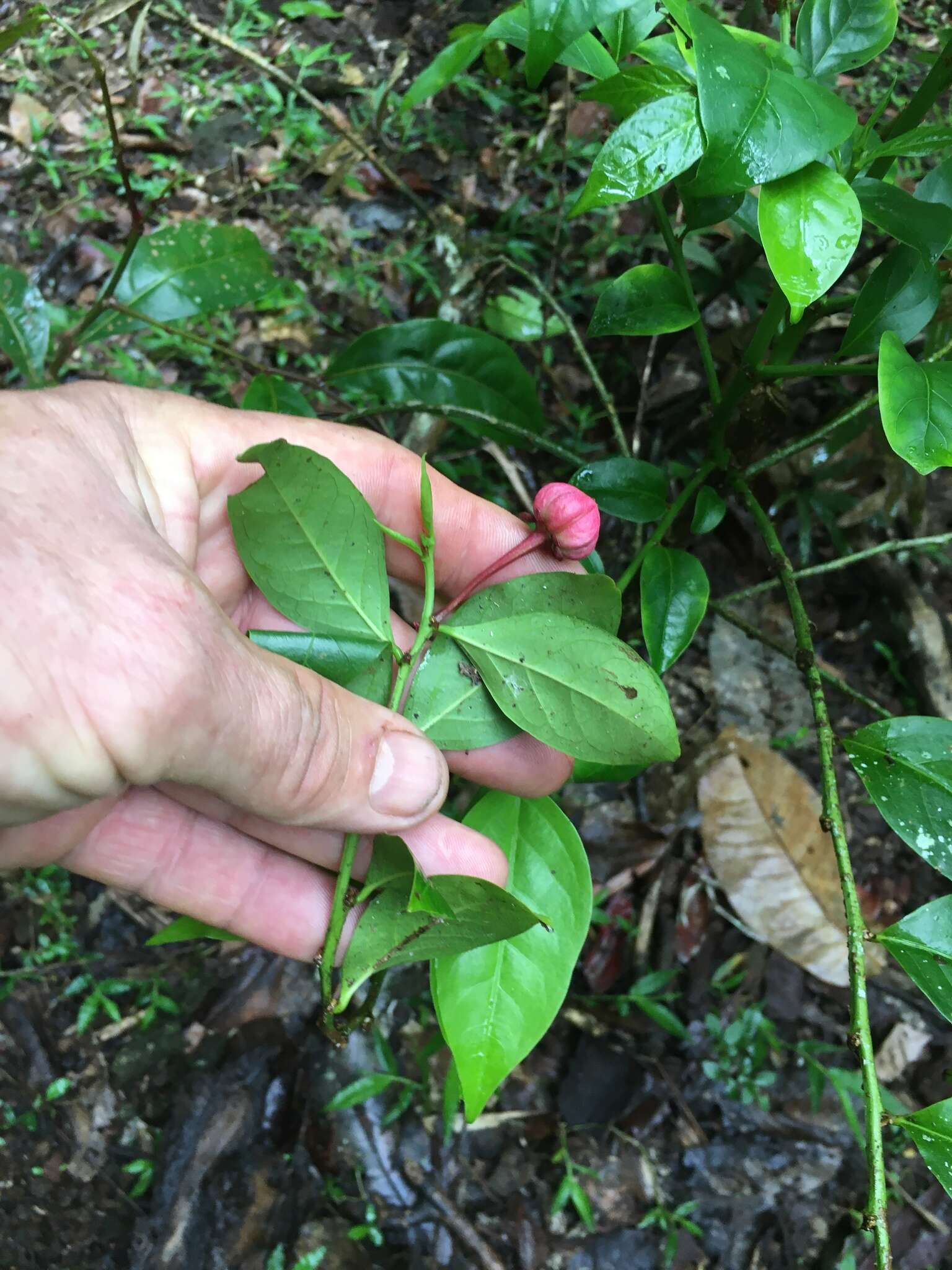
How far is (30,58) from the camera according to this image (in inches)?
98.2

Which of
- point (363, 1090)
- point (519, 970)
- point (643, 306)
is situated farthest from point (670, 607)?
point (363, 1090)

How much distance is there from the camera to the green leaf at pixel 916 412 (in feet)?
2.74

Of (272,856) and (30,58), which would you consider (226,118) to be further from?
(272,856)

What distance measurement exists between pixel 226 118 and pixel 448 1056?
8.00 ft

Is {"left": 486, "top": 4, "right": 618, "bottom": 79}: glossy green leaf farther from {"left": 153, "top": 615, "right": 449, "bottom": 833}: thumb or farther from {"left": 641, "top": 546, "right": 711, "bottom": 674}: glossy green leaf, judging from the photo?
{"left": 153, "top": 615, "right": 449, "bottom": 833}: thumb

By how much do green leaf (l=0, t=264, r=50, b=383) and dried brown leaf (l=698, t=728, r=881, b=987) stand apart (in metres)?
1.46

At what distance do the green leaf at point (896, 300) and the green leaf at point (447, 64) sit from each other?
0.58 meters

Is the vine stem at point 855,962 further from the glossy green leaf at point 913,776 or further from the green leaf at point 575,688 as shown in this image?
the green leaf at point 575,688

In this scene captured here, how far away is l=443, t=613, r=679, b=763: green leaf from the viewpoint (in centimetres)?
92

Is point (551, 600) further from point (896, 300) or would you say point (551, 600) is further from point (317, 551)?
point (896, 300)

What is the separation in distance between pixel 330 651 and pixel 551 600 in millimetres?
270

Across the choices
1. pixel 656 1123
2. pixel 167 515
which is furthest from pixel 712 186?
pixel 656 1123

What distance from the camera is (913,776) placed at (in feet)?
3.19

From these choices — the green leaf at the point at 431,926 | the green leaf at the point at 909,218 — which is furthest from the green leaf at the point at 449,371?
the green leaf at the point at 431,926
